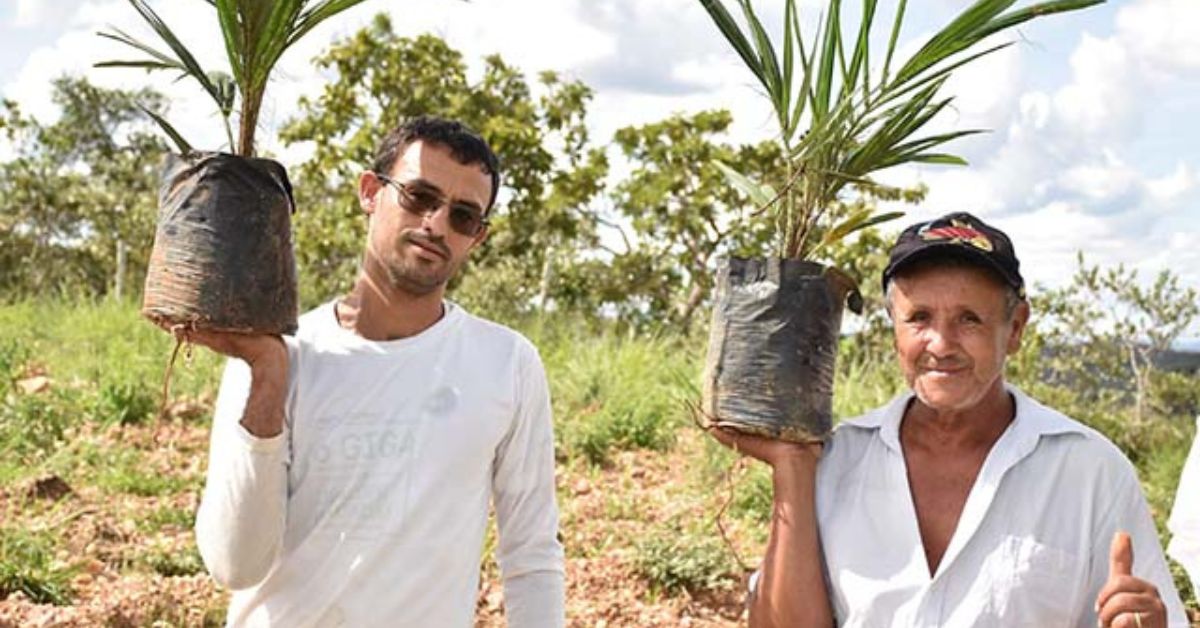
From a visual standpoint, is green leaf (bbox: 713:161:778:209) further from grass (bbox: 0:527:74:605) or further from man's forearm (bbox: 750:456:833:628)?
grass (bbox: 0:527:74:605)

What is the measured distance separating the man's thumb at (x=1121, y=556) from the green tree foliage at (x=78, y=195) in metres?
13.0

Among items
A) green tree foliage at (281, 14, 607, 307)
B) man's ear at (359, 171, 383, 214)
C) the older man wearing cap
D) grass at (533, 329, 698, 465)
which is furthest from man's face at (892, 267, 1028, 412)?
green tree foliage at (281, 14, 607, 307)

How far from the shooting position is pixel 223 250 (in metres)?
2.16

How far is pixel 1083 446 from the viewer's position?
2.15 m

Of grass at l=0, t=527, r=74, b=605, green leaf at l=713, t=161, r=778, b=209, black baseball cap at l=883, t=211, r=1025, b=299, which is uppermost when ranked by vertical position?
green leaf at l=713, t=161, r=778, b=209

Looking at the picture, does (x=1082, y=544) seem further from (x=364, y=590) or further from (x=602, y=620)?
(x=602, y=620)

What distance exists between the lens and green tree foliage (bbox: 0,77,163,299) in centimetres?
1497

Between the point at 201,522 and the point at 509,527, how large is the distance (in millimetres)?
532

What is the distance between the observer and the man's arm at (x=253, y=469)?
2.16 m

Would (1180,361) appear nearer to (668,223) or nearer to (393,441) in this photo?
(668,223)

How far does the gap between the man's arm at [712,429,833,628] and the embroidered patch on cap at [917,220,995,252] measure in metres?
0.41

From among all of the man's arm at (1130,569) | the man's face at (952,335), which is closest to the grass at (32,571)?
the man's face at (952,335)

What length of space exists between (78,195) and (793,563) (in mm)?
15208

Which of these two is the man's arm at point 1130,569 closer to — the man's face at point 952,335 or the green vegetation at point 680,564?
the man's face at point 952,335
